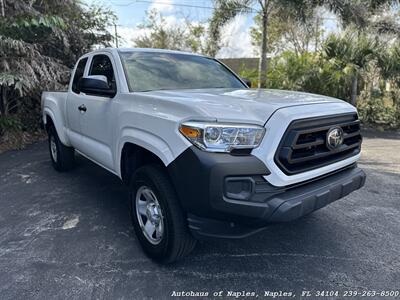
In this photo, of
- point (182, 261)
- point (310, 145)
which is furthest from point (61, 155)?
point (310, 145)

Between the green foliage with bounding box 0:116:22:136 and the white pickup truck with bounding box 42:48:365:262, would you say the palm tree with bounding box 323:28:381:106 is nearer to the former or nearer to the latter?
the white pickup truck with bounding box 42:48:365:262

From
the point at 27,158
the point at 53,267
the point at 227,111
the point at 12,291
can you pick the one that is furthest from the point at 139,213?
the point at 27,158

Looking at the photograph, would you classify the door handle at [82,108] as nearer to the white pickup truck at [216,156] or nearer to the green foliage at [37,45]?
the white pickup truck at [216,156]

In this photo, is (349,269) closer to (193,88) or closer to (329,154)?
(329,154)

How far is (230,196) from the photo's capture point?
2.27 m

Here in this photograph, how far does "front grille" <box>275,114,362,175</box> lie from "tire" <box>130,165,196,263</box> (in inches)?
34.5

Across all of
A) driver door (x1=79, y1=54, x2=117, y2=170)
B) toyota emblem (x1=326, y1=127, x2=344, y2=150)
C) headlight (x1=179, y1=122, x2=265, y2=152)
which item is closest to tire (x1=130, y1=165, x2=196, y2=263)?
headlight (x1=179, y1=122, x2=265, y2=152)

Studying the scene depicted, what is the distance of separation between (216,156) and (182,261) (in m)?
1.18

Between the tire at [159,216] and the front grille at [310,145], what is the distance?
2.88ft

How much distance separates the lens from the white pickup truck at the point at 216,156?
2.29m

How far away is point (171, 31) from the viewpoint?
2175cm

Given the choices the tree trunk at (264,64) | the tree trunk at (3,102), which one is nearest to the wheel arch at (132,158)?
the tree trunk at (3,102)

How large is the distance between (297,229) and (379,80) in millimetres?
9149

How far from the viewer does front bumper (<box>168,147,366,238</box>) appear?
225 cm
